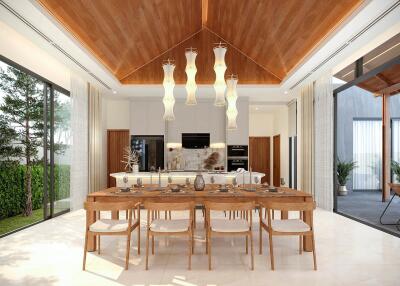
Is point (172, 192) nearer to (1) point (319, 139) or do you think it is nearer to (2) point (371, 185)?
(1) point (319, 139)

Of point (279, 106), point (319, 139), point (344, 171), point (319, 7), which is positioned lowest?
point (344, 171)

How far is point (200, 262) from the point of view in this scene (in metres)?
3.54

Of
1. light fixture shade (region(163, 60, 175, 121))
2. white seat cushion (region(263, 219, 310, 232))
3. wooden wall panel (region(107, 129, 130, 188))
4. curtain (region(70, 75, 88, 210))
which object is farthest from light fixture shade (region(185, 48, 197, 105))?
wooden wall panel (region(107, 129, 130, 188))

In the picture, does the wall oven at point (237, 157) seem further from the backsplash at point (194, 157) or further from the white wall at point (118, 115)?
the white wall at point (118, 115)

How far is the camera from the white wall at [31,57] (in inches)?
189

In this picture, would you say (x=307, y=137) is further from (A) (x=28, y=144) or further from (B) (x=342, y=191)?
(A) (x=28, y=144)

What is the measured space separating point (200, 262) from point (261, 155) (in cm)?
867

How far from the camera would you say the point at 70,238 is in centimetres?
460

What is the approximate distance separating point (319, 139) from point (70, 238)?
210 inches

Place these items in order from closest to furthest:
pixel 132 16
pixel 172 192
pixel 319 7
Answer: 1. pixel 172 192
2. pixel 319 7
3. pixel 132 16

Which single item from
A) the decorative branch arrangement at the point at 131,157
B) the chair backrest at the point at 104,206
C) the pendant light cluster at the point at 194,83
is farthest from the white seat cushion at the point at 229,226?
the decorative branch arrangement at the point at 131,157

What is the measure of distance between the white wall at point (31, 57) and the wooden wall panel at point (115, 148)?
273 centimetres

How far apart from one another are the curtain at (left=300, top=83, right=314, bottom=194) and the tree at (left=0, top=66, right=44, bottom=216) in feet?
19.2

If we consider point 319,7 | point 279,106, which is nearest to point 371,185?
point 279,106
